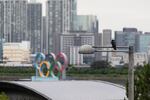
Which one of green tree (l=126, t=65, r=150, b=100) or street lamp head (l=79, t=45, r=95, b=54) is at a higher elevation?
street lamp head (l=79, t=45, r=95, b=54)

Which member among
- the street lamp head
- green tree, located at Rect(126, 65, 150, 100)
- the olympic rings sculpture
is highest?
the street lamp head

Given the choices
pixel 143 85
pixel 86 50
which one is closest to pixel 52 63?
pixel 143 85

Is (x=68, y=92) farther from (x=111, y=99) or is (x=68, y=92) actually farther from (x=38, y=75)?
(x=38, y=75)

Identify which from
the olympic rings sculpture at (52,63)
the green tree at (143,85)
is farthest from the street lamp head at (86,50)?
the olympic rings sculpture at (52,63)

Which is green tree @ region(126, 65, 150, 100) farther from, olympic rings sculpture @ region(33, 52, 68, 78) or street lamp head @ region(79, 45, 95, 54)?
olympic rings sculpture @ region(33, 52, 68, 78)

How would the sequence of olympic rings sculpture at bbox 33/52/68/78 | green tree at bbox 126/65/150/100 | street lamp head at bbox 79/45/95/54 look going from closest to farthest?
street lamp head at bbox 79/45/95/54 < green tree at bbox 126/65/150/100 < olympic rings sculpture at bbox 33/52/68/78

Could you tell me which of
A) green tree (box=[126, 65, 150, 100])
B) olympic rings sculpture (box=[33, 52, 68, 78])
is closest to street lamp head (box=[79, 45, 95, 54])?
green tree (box=[126, 65, 150, 100])

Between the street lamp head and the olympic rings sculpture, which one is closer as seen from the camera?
the street lamp head

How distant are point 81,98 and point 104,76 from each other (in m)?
77.4

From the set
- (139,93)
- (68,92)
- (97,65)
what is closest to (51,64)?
(68,92)

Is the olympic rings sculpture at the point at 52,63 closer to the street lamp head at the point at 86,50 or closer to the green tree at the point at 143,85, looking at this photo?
the green tree at the point at 143,85

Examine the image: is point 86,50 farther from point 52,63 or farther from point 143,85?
point 52,63

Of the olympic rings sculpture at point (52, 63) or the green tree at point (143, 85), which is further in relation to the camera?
the olympic rings sculpture at point (52, 63)

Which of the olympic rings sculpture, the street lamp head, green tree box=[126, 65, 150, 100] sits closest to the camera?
the street lamp head
